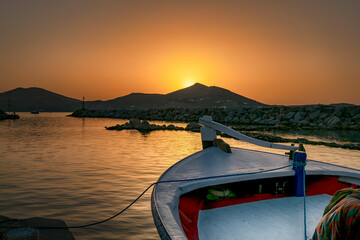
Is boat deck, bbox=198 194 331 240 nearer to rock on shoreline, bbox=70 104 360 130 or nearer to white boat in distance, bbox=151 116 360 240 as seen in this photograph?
white boat in distance, bbox=151 116 360 240

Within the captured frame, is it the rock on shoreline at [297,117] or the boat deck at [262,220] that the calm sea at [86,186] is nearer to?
the boat deck at [262,220]

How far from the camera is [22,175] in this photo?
39.9 feet

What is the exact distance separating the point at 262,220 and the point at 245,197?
35.6 inches

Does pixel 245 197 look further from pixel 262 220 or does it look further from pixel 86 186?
pixel 86 186

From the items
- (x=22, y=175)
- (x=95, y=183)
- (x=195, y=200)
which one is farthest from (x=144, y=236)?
(x=22, y=175)

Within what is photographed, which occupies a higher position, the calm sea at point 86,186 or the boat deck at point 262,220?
the boat deck at point 262,220

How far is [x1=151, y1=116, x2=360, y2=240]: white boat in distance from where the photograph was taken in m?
4.18

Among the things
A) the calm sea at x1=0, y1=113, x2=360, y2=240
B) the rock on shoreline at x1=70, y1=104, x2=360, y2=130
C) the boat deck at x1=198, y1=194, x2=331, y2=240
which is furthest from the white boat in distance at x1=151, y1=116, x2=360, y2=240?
the rock on shoreline at x1=70, y1=104, x2=360, y2=130

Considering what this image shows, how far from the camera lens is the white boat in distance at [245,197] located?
4184 millimetres

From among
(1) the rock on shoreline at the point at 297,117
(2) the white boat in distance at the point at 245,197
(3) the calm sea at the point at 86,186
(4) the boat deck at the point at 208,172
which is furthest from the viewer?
(1) the rock on shoreline at the point at 297,117

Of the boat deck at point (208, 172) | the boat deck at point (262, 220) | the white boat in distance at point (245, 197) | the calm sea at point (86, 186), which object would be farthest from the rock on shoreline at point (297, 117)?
the boat deck at point (262, 220)

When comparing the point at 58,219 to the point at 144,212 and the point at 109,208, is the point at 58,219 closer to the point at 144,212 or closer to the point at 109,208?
the point at 109,208

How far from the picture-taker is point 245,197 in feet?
18.2

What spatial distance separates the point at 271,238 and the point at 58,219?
5348 mm
